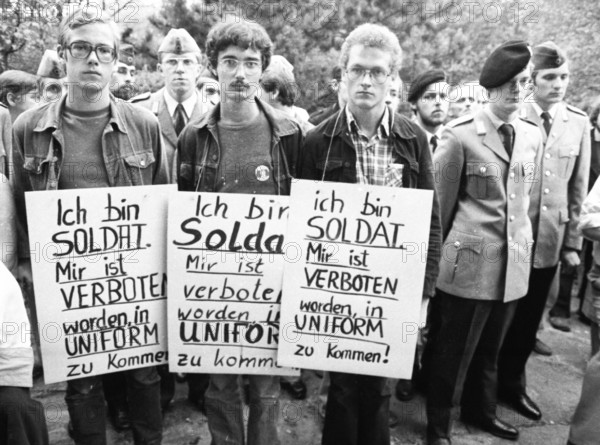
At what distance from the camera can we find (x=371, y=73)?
255 cm

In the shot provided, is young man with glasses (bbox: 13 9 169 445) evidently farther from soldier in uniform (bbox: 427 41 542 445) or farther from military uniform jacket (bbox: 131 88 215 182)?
soldier in uniform (bbox: 427 41 542 445)

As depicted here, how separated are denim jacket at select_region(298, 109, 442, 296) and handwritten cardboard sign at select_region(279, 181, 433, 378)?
14cm

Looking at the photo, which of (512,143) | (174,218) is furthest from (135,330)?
(512,143)

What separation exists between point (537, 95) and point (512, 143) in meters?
1.05

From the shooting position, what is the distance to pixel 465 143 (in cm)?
306

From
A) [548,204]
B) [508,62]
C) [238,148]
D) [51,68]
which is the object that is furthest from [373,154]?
[51,68]

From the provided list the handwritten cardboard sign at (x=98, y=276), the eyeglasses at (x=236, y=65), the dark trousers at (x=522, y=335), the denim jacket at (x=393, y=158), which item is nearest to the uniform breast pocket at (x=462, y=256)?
the denim jacket at (x=393, y=158)

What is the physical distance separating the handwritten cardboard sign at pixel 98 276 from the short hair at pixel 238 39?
28.7 inches

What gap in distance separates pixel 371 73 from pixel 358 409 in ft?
5.50

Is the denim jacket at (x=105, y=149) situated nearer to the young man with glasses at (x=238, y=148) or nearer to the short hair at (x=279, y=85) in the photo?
the young man with glasses at (x=238, y=148)

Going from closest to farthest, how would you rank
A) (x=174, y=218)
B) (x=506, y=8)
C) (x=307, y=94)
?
1. (x=174, y=218)
2. (x=307, y=94)
3. (x=506, y=8)

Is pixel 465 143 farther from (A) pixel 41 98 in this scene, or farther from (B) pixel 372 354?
(A) pixel 41 98

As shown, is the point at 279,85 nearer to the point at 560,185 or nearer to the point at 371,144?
the point at 371,144

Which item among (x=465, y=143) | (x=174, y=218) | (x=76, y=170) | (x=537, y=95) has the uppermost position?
(x=537, y=95)
